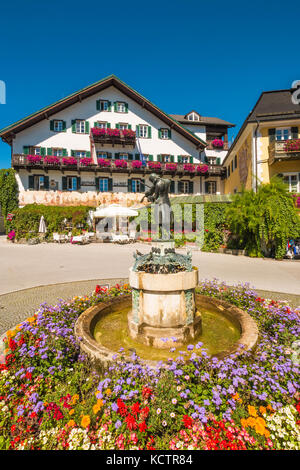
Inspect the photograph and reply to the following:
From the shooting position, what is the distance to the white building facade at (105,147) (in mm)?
24359

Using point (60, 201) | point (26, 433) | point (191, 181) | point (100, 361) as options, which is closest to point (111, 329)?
point (100, 361)

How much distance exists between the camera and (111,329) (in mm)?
4223

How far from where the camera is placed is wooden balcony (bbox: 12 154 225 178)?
2334cm

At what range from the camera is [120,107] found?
27.0 meters

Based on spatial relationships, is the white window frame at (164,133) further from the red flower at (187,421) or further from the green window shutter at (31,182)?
the red flower at (187,421)

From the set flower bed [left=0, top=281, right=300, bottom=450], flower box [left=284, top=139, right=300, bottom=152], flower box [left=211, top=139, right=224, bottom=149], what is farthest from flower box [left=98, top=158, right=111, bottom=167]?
flower bed [left=0, top=281, right=300, bottom=450]

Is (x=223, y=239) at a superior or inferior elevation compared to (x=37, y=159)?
inferior

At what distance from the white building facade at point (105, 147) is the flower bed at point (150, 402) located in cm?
2391

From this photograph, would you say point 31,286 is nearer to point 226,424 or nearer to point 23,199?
point 226,424

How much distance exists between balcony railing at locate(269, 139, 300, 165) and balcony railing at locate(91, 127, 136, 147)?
47.8 ft

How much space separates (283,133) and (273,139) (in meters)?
0.91

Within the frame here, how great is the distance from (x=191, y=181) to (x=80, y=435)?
92.1 feet

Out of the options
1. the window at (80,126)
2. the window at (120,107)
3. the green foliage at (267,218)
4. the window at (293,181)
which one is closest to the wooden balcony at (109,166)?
the window at (80,126)
